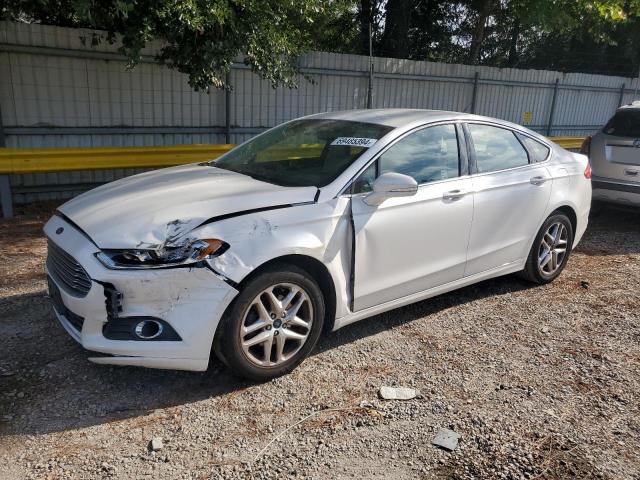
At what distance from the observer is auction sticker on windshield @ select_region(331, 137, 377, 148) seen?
3.94 meters

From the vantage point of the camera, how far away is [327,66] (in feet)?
33.0

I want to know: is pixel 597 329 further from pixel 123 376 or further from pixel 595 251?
pixel 123 376

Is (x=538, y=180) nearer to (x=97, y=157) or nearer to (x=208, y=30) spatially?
(x=208, y=30)

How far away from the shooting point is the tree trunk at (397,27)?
1346cm

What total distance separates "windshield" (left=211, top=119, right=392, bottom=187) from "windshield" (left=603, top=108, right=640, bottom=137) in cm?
496

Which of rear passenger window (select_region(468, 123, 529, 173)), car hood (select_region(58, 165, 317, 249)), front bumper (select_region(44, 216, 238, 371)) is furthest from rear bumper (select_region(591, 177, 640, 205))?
front bumper (select_region(44, 216, 238, 371))

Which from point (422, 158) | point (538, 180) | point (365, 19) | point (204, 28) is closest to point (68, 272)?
point (422, 158)

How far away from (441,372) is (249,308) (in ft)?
4.52

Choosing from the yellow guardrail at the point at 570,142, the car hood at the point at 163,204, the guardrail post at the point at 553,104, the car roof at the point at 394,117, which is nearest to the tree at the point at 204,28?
the car roof at the point at 394,117

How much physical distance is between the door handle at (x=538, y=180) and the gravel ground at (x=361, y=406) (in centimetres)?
113

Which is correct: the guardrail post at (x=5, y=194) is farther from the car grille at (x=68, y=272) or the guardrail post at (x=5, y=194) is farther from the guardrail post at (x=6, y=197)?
the car grille at (x=68, y=272)

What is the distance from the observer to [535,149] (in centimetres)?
512

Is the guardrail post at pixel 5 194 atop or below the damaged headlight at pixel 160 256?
below

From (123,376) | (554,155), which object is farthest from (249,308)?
(554,155)
